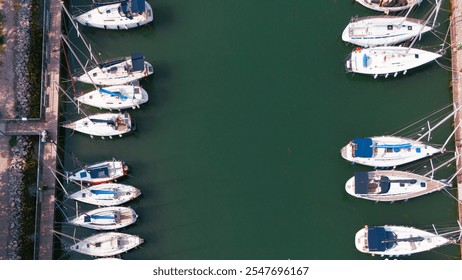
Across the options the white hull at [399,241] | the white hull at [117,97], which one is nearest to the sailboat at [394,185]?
the white hull at [399,241]

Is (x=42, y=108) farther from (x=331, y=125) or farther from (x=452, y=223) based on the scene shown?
(x=452, y=223)

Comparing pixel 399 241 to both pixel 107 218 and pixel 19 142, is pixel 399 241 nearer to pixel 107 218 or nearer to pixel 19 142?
pixel 107 218

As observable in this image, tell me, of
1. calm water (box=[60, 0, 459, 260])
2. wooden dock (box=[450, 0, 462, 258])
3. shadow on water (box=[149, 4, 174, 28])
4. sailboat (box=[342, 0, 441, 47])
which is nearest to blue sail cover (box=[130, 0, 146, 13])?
shadow on water (box=[149, 4, 174, 28])

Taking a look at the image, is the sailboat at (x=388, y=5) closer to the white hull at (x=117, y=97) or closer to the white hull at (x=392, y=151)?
the white hull at (x=392, y=151)

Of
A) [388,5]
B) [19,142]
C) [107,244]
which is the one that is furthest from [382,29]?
[19,142]

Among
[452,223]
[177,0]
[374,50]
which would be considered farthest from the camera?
[177,0]

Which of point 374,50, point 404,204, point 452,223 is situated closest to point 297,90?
point 374,50

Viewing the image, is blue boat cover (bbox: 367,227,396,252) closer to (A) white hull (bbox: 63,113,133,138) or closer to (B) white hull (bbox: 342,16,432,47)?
(B) white hull (bbox: 342,16,432,47)
